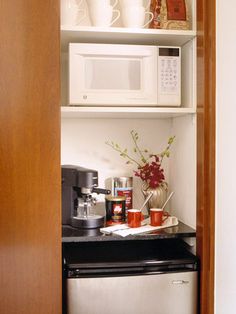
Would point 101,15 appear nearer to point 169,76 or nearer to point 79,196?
point 169,76

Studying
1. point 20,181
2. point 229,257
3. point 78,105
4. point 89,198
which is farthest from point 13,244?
point 229,257

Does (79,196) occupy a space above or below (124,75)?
below

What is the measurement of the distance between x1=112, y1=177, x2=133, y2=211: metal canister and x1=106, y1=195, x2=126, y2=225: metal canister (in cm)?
10

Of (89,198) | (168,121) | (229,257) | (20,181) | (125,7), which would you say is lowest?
(229,257)

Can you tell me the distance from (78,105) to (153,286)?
2.80 ft

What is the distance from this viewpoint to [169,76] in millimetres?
1894

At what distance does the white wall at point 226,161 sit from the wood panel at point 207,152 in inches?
0.9

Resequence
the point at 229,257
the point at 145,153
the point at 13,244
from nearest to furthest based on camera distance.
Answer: the point at 13,244
the point at 229,257
the point at 145,153

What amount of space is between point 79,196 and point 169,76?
0.72 metres

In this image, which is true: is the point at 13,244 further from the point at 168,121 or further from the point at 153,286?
the point at 168,121

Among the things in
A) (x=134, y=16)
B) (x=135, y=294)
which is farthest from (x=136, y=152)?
(x=135, y=294)

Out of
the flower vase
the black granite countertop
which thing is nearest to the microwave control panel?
the flower vase

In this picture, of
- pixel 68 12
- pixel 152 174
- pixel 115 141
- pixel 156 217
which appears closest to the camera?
pixel 68 12

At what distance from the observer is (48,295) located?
160cm
